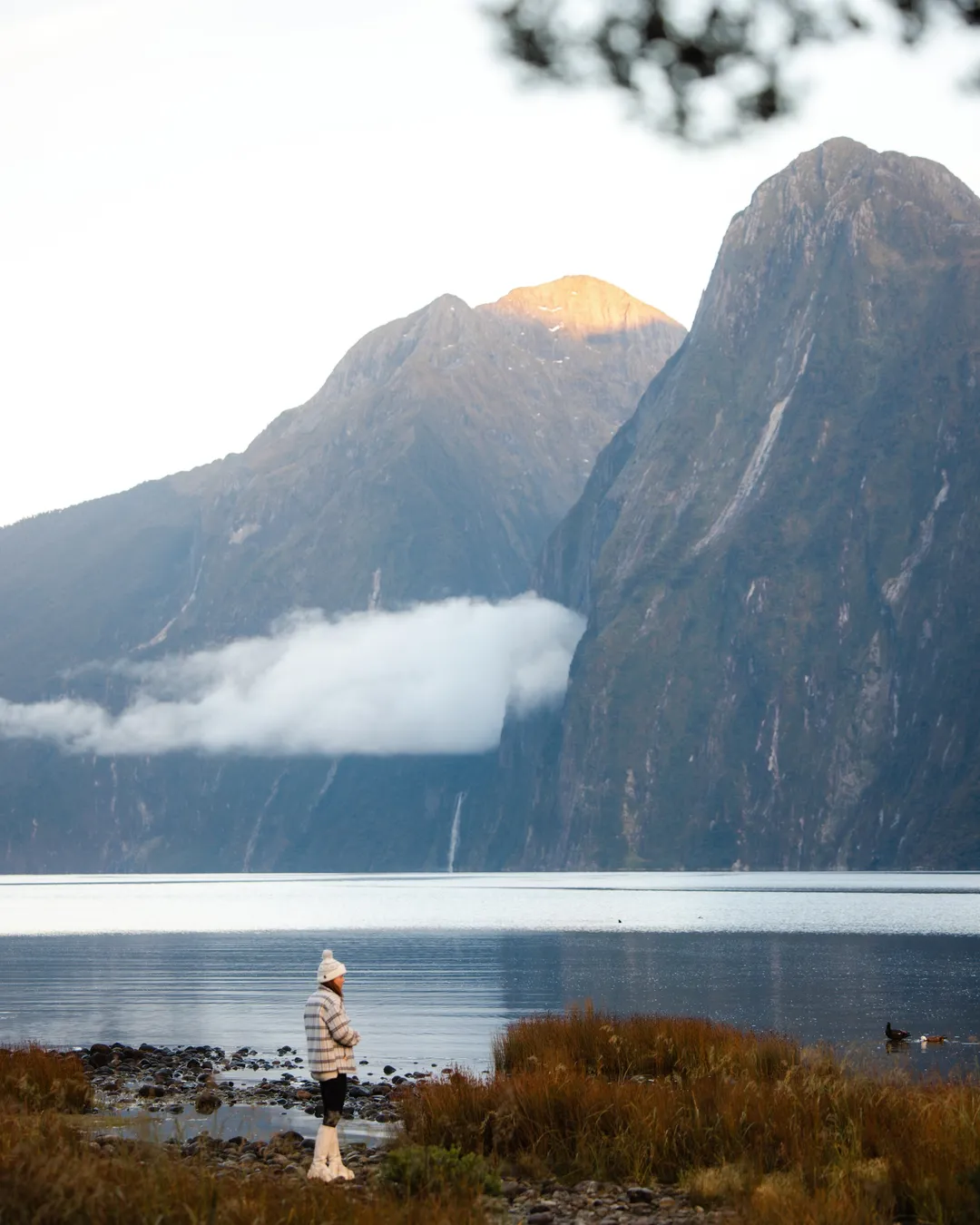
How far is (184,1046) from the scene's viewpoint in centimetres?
4484

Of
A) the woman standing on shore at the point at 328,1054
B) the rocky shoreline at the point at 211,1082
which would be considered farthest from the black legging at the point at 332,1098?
the rocky shoreline at the point at 211,1082

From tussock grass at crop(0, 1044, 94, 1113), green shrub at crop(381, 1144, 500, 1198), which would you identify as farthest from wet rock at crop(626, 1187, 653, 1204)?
tussock grass at crop(0, 1044, 94, 1113)

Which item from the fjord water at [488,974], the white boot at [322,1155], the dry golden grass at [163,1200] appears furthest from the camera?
the fjord water at [488,974]

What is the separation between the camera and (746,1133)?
64.6ft

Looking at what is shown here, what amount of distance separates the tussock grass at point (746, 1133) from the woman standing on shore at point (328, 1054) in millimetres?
2079

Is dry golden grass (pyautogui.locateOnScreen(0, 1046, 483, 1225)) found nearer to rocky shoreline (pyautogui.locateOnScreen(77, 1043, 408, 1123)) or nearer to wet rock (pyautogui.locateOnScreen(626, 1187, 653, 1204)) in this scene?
wet rock (pyautogui.locateOnScreen(626, 1187, 653, 1204))

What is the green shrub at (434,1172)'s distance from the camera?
17.0 meters

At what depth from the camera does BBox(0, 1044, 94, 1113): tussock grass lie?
27.6 meters

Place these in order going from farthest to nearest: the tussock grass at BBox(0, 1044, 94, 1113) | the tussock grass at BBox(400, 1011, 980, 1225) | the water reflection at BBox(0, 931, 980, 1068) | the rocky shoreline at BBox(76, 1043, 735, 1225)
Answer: the water reflection at BBox(0, 931, 980, 1068), the tussock grass at BBox(0, 1044, 94, 1113), the rocky shoreline at BBox(76, 1043, 735, 1225), the tussock grass at BBox(400, 1011, 980, 1225)

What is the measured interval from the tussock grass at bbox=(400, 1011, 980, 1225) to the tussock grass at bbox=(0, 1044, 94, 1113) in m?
7.98

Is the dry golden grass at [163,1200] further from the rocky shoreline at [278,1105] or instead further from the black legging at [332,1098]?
the black legging at [332,1098]

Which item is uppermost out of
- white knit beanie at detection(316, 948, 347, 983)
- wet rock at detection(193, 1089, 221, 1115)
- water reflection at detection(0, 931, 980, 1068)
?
white knit beanie at detection(316, 948, 347, 983)

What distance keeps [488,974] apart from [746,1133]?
54878 millimetres

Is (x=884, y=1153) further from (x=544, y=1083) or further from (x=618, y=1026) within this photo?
(x=618, y=1026)
